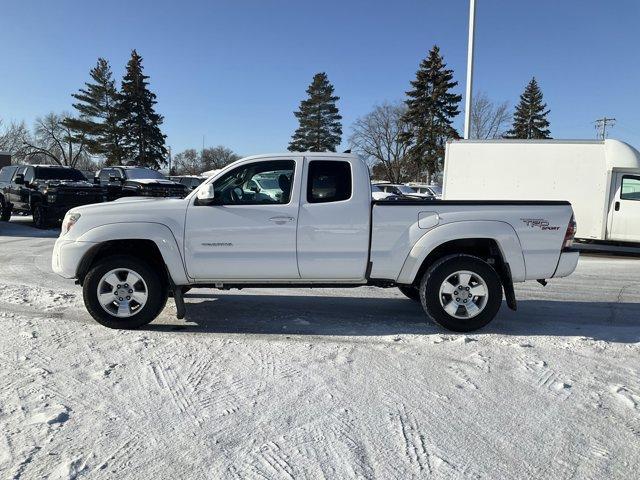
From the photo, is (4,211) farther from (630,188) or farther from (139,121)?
(139,121)

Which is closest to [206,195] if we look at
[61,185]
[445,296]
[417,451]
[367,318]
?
[367,318]

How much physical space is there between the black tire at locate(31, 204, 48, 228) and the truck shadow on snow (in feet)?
36.5

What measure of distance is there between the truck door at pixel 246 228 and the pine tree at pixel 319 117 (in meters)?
53.1

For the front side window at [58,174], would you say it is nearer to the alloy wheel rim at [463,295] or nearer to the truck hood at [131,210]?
the truck hood at [131,210]

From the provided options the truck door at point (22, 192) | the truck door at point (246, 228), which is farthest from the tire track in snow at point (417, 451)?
→ the truck door at point (22, 192)

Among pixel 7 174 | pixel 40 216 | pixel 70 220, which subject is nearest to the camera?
pixel 70 220

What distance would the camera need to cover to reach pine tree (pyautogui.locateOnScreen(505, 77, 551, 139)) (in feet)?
187

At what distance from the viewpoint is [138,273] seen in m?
5.25

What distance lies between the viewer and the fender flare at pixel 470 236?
17.1ft

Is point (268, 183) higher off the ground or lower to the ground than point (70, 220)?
higher

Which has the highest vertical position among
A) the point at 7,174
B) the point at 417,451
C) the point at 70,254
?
the point at 7,174

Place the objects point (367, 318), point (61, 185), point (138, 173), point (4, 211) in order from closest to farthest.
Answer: point (367, 318), point (61, 185), point (4, 211), point (138, 173)

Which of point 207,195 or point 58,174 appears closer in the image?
point 207,195

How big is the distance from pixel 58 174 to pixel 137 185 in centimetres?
259
